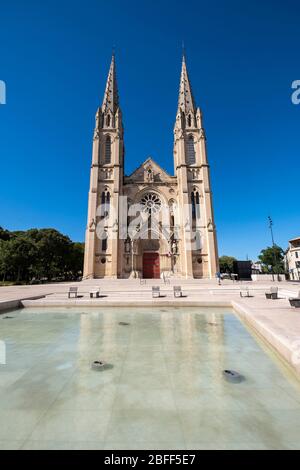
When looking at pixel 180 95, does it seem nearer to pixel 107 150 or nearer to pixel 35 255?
pixel 107 150

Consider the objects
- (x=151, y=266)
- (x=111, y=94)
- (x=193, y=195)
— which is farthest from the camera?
(x=111, y=94)

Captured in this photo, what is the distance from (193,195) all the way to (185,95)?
19.8m

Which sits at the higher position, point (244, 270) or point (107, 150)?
point (107, 150)

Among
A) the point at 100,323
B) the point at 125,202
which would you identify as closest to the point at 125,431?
the point at 100,323

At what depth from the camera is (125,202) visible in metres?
33.9

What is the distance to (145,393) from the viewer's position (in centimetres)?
351

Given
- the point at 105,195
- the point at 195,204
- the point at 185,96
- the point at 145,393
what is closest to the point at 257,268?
the point at 195,204

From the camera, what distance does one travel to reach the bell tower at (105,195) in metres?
30.7

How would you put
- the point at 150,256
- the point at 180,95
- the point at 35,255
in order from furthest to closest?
the point at 180,95 < the point at 35,255 < the point at 150,256

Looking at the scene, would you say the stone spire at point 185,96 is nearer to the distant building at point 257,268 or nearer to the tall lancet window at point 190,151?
the tall lancet window at point 190,151

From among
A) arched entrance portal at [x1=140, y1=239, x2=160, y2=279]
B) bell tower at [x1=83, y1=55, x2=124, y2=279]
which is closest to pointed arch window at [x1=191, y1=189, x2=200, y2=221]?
arched entrance portal at [x1=140, y1=239, x2=160, y2=279]

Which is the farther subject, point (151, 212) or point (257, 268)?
point (257, 268)

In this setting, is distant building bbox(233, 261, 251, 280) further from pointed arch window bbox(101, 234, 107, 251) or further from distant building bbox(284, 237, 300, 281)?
distant building bbox(284, 237, 300, 281)
